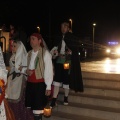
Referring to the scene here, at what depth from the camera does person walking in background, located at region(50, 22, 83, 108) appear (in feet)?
22.3

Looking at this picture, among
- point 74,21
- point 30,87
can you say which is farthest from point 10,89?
point 74,21

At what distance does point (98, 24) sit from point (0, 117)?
6264 centimetres

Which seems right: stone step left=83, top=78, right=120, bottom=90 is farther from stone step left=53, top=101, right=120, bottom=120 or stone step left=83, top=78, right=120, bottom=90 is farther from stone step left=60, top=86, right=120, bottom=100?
stone step left=53, top=101, right=120, bottom=120

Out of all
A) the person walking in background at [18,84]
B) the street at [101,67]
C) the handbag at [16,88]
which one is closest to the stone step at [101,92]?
the street at [101,67]

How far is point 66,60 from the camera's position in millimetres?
6832

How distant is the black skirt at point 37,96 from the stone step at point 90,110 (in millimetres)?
1385

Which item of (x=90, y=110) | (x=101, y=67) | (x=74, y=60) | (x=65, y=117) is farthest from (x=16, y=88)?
(x=101, y=67)

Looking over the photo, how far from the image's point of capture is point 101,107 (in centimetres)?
686

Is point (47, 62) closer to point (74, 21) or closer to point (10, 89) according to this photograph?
point (10, 89)

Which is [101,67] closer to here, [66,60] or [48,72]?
[66,60]

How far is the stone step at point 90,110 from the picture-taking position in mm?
6457

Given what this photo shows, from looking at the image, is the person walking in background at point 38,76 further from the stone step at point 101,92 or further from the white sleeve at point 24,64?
the stone step at point 101,92

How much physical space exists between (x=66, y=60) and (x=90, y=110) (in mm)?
1243

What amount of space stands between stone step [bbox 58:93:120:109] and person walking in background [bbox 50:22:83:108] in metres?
0.36
